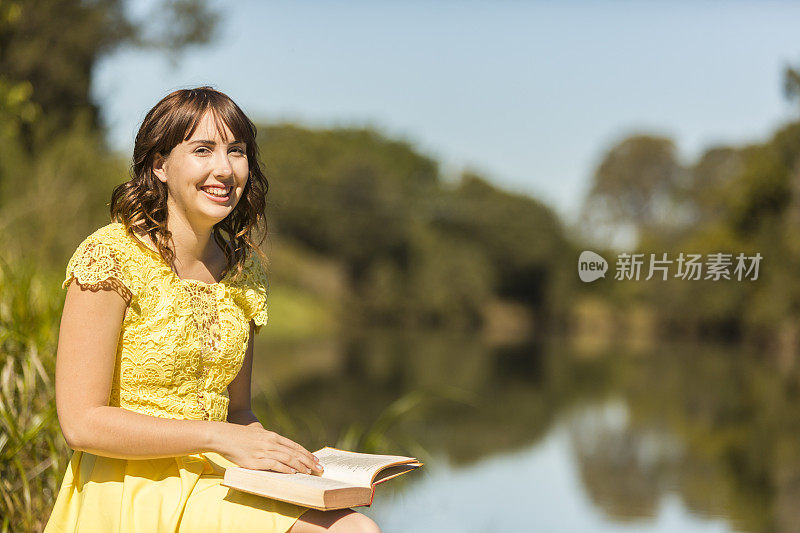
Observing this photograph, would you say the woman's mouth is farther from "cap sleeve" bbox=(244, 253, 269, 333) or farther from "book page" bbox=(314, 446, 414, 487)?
"book page" bbox=(314, 446, 414, 487)

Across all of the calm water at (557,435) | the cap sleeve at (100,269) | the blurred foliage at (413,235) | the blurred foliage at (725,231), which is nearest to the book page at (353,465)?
the cap sleeve at (100,269)

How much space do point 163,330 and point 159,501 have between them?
248 mm

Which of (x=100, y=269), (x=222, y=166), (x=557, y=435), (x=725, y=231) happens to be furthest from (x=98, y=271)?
(x=725, y=231)

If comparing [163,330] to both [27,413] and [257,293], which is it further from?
[27,413]

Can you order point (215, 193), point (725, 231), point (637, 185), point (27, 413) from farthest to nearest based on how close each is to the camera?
point (637, 185), point (725, 231), point (27, 413), point (215, 193)

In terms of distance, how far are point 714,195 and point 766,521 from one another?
12.1m

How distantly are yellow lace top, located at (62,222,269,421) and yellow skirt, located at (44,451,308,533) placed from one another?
87 millimetres

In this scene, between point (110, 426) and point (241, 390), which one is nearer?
point (110, 426)

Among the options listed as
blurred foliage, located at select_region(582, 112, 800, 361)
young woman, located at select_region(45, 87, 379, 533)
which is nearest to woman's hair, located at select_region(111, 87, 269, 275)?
young woman, located at select_region(45, 87, 379, 533)

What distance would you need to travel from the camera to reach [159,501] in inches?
50.6

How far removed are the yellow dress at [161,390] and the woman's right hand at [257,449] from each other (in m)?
0.06

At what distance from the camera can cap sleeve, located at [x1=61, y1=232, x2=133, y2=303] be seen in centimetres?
126

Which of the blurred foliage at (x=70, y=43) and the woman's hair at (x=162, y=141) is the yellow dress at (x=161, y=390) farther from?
the blurred foliage at (x=70, y=43)

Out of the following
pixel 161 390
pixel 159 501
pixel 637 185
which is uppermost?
pixel 637 185
